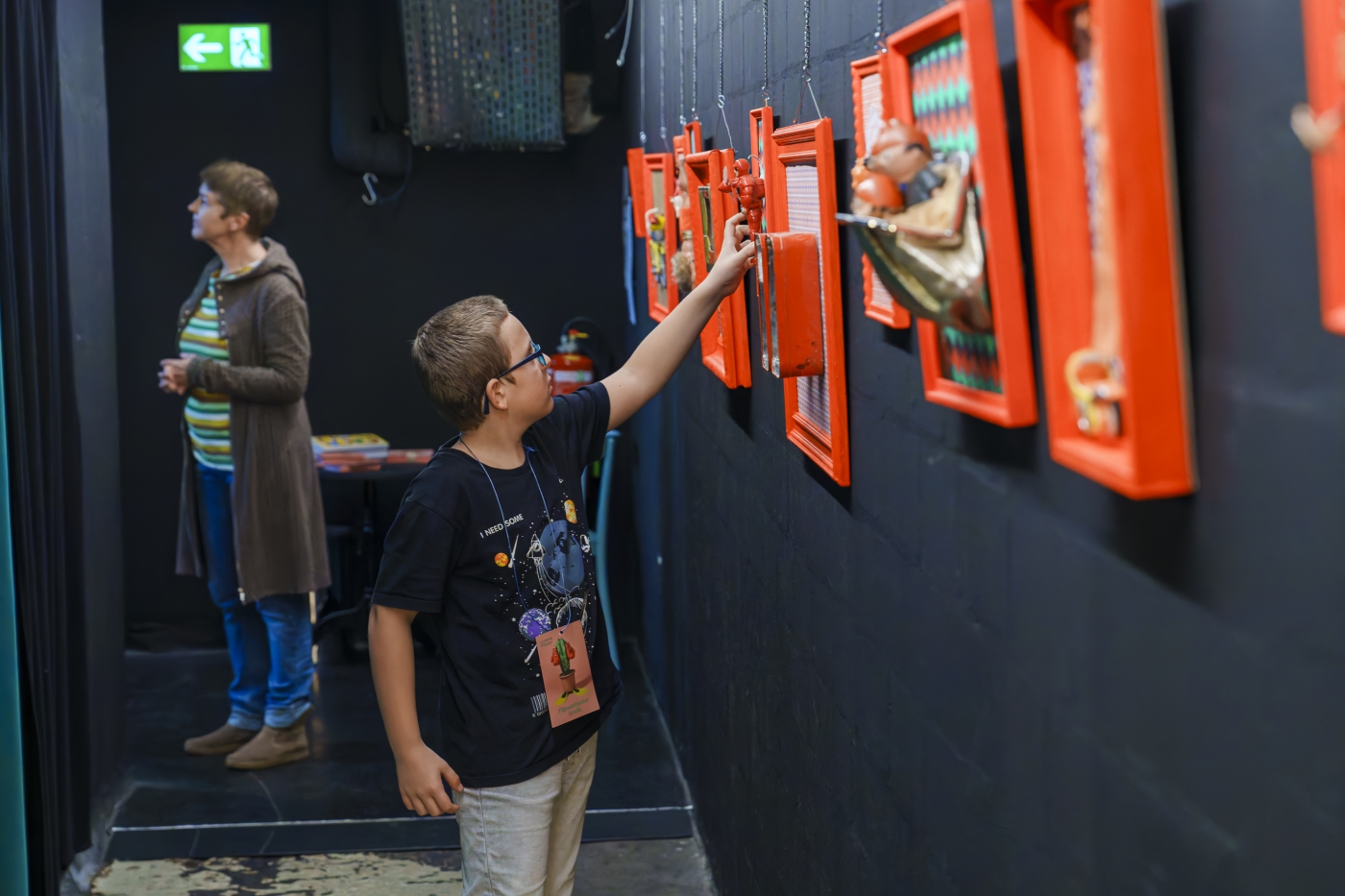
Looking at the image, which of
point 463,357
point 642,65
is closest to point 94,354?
point 463,357

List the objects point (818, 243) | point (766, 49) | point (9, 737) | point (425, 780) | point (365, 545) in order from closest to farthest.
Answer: point (818, 243)
point (425, 780)
point (766, 49)
point (9, 737)
point (365, 545)

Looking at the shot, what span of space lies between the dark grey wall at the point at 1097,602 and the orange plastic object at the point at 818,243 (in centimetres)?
3

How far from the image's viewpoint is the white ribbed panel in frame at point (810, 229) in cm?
169

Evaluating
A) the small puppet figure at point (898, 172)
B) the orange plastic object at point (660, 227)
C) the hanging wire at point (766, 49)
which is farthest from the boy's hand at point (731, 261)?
the small puppet figure at point (898, 172)

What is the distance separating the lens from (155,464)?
468cm

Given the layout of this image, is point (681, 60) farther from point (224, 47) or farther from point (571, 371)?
point (224, 47)

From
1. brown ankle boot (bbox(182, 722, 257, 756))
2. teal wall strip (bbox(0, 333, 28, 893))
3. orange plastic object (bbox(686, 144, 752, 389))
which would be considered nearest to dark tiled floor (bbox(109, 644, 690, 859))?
brown ankle boot (bbox(182, 722, 257, 756))

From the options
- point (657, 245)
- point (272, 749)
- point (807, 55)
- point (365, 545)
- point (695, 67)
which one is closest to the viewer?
point (807, 55)

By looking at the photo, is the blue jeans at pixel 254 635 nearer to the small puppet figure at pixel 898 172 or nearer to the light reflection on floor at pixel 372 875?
the light reflection on floor at pixel 372 875

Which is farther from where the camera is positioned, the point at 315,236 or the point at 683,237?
the point at 315,236

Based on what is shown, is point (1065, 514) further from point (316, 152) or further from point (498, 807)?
point (316, 152)

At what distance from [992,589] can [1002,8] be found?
51 centimetres

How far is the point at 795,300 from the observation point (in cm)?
170

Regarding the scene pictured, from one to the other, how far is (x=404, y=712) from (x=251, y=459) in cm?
172
